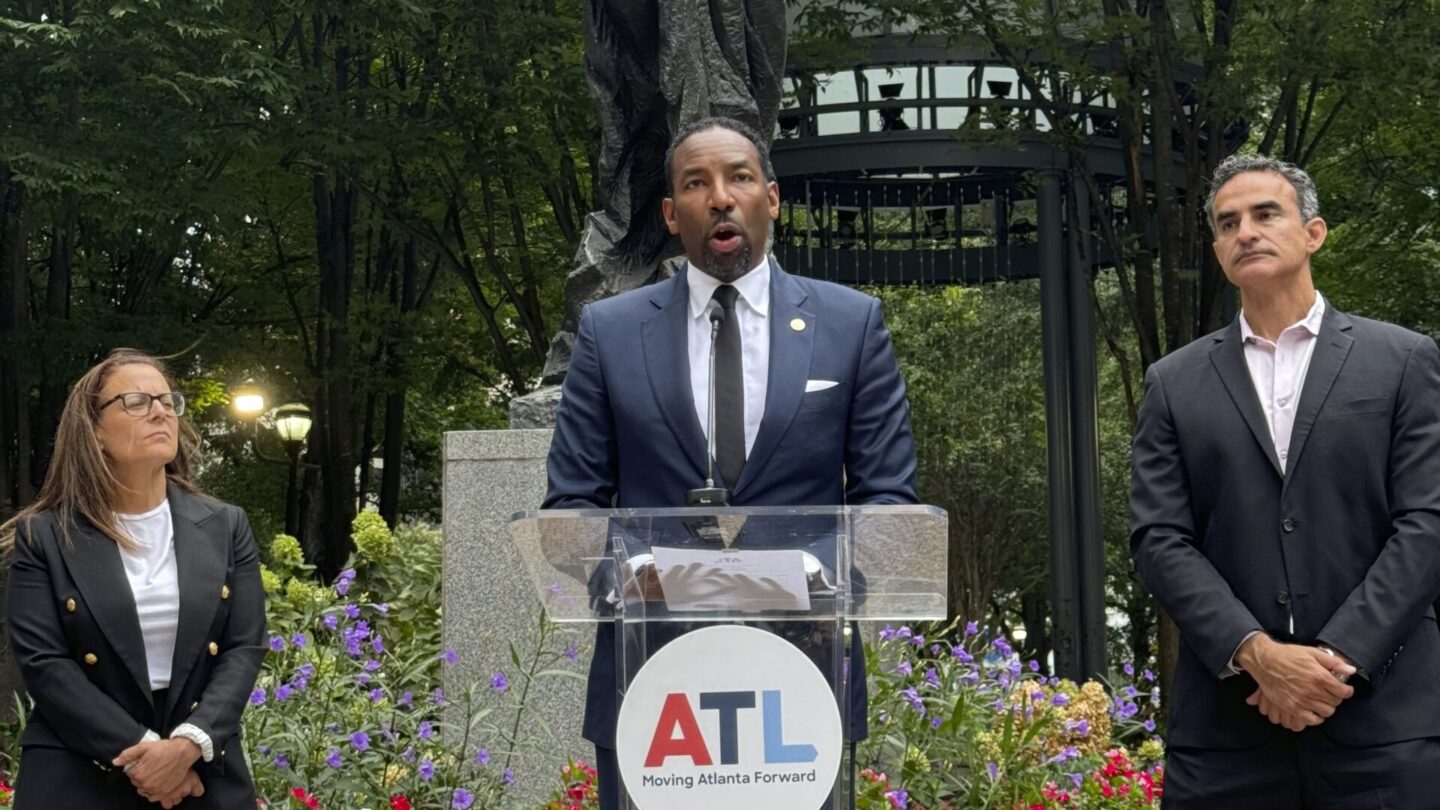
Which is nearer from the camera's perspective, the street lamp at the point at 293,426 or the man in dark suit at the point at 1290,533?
the man in dark suit at the point at 1290,533

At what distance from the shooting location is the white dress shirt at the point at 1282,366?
3.89m

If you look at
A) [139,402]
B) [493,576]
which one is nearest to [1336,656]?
[139,402]

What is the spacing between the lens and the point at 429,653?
8.01 metres

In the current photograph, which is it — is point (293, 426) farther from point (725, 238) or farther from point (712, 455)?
point (712, 455)

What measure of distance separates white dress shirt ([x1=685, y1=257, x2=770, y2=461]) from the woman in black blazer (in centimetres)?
153

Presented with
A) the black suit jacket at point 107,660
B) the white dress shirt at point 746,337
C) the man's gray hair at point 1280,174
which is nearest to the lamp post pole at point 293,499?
the black suit jacket at point 107,660

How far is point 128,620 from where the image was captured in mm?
4285

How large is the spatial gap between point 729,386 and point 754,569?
26.6 inches

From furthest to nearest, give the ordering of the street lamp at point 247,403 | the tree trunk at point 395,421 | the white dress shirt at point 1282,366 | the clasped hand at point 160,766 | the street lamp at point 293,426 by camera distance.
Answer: the tree trunk at point 395,421 → the street lamp at point 247,403 → the street lamp at point 293,426 → the clasped hand at point 160,766 → the white dress shirt at point 1282,366

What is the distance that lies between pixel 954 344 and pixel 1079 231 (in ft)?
30.9

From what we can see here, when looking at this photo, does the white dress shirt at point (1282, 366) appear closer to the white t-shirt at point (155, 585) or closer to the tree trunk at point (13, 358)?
the white t-shirt at point (155, 585)

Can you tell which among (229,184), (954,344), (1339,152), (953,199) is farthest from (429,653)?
(954,344)

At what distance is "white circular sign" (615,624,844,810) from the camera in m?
2.84

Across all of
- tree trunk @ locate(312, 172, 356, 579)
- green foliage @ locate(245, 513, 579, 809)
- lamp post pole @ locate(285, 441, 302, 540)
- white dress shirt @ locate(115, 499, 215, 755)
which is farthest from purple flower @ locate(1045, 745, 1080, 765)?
tree trunk @ locate(312, 172, 356, 579)
